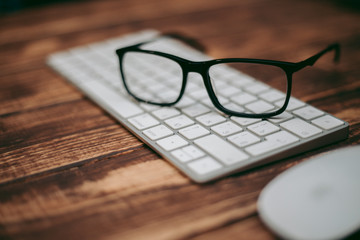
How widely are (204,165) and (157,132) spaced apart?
0.32 ft

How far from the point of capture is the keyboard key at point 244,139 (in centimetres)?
43

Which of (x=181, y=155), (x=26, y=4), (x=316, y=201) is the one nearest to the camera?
(x=316, y=201)

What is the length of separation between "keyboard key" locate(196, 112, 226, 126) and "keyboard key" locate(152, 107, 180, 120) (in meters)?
0.04

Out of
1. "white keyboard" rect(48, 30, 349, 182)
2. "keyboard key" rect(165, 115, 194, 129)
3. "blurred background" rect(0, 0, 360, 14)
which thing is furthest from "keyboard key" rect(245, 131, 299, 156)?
"blurred background" rect(0, 0, 360, 14)

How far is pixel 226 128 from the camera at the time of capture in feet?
1.52

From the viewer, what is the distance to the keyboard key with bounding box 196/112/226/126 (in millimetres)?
480

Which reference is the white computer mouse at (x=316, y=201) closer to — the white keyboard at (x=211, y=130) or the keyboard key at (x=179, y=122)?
the white keyboard at (x=211, y=130)

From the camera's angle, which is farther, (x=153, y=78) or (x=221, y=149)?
(x=153, y=78)

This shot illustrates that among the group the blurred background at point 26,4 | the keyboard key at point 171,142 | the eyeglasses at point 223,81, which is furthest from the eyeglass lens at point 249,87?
the blurred background at point 26,4

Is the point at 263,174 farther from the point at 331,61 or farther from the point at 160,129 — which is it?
the point at 331,61

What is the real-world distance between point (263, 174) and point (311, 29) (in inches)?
22.7

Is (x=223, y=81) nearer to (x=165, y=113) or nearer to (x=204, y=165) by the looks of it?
(x=165, y=113)

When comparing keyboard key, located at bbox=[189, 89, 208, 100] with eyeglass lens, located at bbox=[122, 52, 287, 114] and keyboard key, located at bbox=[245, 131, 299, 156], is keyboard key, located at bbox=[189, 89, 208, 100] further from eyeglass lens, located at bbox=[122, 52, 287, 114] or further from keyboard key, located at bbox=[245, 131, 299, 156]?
keyboard key, located at bbox=[245, 131, 299, 156]

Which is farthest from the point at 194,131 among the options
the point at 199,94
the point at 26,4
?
the point at 26,4
